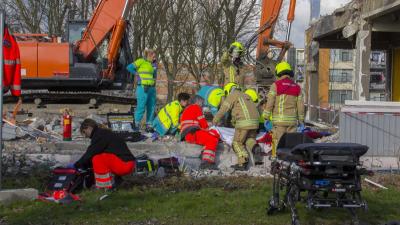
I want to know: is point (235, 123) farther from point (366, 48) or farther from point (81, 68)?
point (81, 68)

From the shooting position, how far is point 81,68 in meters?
20.5

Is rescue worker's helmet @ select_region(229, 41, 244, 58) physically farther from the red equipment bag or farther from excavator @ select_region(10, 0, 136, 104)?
the red equipment bag

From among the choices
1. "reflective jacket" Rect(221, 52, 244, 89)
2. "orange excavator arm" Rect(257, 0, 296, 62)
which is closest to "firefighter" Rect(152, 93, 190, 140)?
"reflective jacket" Rect(221, 52, 244, 89)

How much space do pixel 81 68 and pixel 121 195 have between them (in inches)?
467

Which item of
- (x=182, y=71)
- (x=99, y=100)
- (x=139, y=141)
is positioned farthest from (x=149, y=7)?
(x=139, y=141)

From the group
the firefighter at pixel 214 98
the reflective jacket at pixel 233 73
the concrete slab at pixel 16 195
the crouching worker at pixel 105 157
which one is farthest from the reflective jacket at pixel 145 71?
the concrete slab at pixel 16 195

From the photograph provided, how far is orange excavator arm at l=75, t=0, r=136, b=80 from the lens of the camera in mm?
20078

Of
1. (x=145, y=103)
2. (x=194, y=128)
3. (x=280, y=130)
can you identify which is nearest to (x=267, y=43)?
(x=145, y=103)

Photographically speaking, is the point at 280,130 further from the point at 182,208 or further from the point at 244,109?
the point at 182,208

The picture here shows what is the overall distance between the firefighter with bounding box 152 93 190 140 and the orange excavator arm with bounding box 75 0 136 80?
6.42m

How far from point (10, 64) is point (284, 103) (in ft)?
14.7

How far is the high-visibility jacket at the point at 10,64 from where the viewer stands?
9359mm

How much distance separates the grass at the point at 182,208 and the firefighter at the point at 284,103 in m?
1.62

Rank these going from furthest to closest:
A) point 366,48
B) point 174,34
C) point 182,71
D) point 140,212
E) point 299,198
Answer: point 182,71, point 174,34, point 366,48, point 140,212, point 299,198
